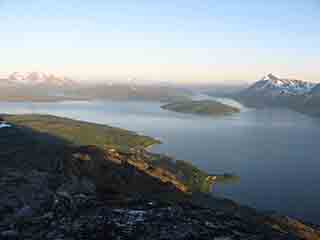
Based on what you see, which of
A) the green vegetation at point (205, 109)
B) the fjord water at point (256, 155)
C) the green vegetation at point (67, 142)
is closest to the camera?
the green vegetation at point (67, 142)

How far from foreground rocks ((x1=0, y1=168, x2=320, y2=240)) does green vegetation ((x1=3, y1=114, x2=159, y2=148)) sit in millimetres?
63959

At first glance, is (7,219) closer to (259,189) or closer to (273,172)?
(259,189)

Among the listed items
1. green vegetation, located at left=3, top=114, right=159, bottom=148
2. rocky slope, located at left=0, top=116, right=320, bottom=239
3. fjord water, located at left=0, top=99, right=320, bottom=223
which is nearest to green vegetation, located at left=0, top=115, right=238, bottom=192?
green vegetation, located at left=3, top=114, right=159, bottom=148

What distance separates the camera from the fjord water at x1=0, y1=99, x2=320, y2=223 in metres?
47.3

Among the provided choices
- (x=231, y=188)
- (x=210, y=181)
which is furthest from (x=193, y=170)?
(x=231, y=188)

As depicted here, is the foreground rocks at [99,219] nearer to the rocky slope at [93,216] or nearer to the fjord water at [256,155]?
the rocky slope at [93,216]

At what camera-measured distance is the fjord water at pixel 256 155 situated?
1864 inches

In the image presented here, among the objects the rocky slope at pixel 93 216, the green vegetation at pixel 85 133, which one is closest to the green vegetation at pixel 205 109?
the green vegetation at pixel 85 133

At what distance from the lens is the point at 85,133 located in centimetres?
9688

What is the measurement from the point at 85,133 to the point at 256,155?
45000 mm

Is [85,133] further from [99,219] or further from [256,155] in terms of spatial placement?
[99,219]

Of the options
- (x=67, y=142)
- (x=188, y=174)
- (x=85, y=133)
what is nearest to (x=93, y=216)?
(x=188, y=174)

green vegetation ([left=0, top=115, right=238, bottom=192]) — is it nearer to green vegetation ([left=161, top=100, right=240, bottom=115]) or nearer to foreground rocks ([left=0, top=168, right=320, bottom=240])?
foreground rocks ([left=0, top=168, right=320, bottom=240])

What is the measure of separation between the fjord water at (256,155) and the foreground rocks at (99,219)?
3071 centimetres
